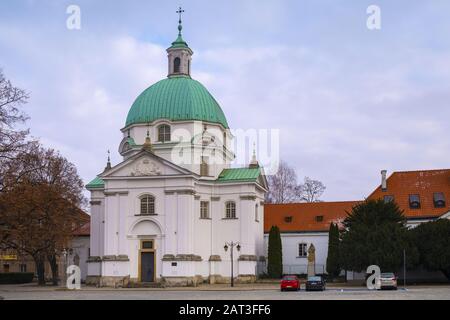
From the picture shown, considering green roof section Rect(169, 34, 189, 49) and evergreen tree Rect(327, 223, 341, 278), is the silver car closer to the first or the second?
evergreen tree Rect(327, 223, 341, 278)

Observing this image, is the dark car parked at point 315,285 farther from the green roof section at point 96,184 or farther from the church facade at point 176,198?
the green roof section at point 96,184

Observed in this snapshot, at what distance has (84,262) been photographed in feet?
232

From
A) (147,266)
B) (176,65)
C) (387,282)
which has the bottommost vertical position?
(387,282)

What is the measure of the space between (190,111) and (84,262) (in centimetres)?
2063

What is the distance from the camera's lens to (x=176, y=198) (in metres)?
57.9

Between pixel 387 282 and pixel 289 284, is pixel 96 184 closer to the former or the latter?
pixel 289 284

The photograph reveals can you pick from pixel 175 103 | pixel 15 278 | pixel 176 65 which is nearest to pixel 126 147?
pixel 175 103

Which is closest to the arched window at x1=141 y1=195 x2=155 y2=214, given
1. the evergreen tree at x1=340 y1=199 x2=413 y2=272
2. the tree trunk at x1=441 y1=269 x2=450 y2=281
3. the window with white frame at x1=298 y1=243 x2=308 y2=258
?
the evergreen tree at x1=340 y1=199 x2=413 y2=272

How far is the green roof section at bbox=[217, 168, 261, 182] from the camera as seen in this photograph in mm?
61866

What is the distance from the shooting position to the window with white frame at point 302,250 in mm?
69188

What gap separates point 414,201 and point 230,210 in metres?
17.6

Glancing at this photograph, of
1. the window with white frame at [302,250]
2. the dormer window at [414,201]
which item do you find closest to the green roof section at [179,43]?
the window with white frame at [302,250]

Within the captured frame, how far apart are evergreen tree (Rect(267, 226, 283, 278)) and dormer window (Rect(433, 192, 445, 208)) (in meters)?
15.2
